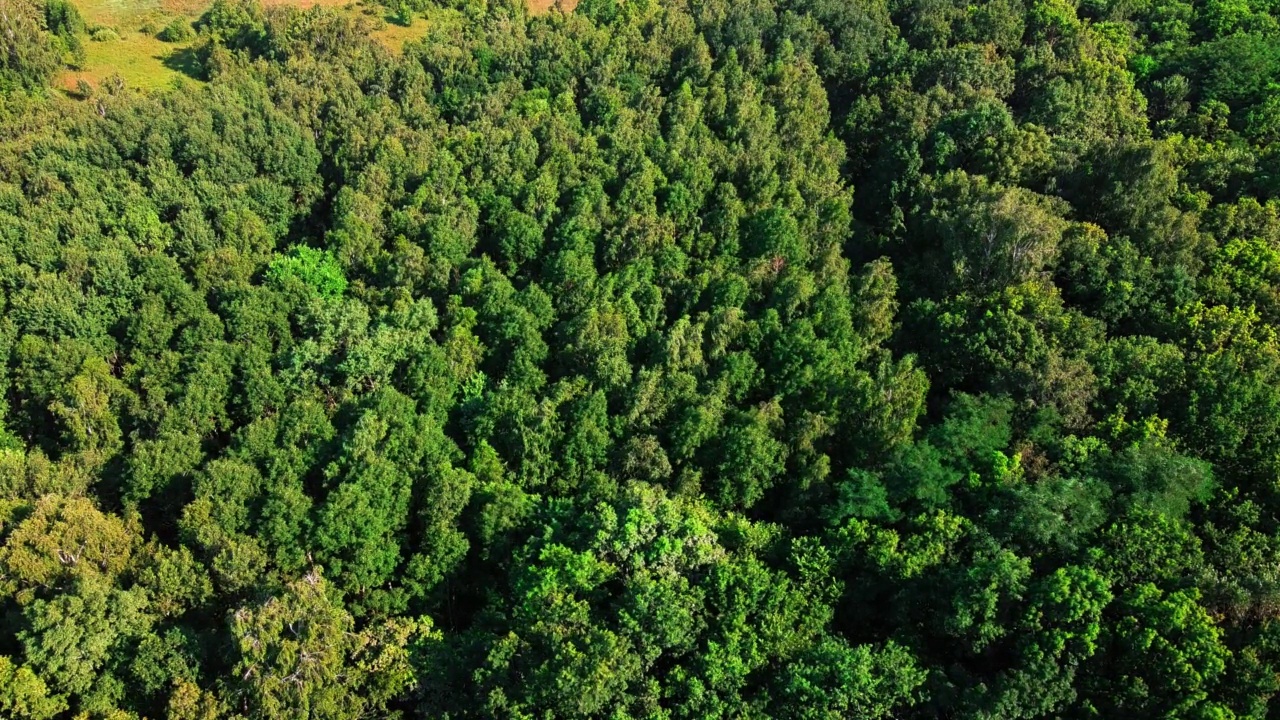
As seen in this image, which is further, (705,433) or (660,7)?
(660,7)

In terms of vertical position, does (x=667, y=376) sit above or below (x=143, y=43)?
below

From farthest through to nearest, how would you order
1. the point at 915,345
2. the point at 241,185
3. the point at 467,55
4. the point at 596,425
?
the point at 467,55
the point at 241,185
the point at 915,345
the point at 596,425

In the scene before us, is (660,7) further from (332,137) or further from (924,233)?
(924,233)

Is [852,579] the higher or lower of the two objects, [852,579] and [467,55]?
the lower

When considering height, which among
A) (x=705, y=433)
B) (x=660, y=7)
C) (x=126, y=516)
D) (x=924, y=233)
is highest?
(x=660, y=7)

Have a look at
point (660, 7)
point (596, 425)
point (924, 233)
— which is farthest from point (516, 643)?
point (660, 7)

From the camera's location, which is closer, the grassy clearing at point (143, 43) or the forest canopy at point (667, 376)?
the forest canopy at point (667, 376)

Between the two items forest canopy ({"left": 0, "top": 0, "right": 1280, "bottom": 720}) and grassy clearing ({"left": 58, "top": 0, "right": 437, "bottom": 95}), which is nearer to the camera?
forest canopy ({"left": 0, "top": 0, "right": 1280, "bottom": 720})

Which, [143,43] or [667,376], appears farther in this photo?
[143,43]
